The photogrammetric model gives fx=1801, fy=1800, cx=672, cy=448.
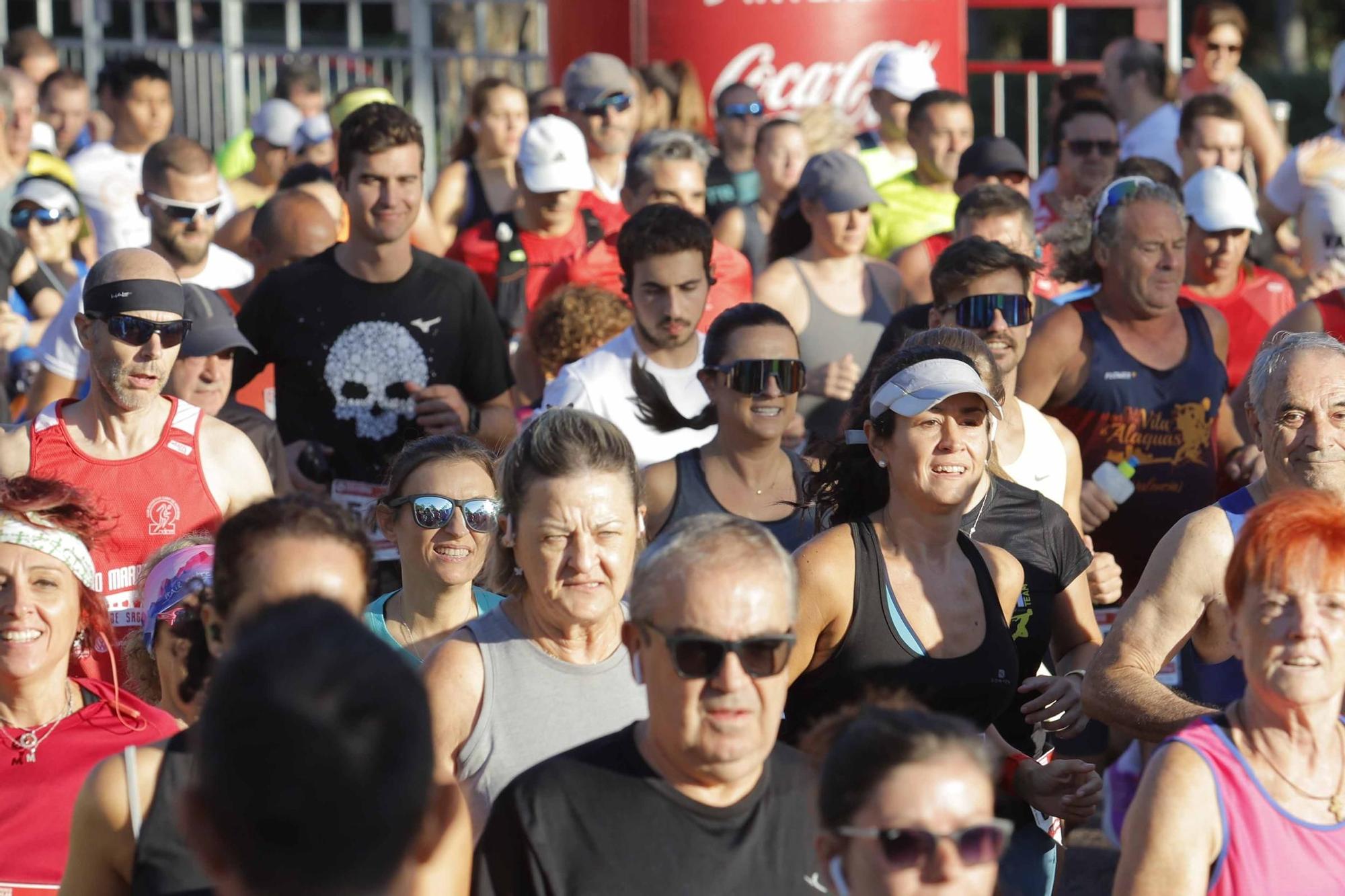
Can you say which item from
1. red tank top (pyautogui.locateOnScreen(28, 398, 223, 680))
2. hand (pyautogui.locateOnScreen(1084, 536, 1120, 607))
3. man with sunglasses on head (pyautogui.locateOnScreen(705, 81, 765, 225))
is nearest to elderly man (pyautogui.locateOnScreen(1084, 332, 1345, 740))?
hand (pyautogui.locateOnScreen(1084, 536, 1120, 607))

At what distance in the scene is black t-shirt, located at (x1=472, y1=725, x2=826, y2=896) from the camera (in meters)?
2.67

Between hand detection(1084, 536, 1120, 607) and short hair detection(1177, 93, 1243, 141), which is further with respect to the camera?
short hair detection(1177, 93, 1243, 141)

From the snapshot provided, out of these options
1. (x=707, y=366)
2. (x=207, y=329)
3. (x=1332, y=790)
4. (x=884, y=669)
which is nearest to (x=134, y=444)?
(x=207, y=329)

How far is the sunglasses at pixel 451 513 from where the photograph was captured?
13.8ft

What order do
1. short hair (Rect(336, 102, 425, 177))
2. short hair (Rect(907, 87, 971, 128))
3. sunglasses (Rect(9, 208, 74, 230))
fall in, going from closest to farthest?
1. short hair (Rect(336, 102, 425, 177))
2. sunglasses (Rect(9, 208, 74, 230))
3. short hair (Rect(907, 87, 971, 128))

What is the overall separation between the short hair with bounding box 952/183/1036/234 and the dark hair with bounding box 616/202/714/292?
3.35 ft

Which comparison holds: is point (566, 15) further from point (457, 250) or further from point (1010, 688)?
point (1010, 688)

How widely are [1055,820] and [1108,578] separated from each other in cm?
85

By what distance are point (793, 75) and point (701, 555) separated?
8.59 metres

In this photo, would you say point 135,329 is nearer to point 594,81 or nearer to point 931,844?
point 931,844

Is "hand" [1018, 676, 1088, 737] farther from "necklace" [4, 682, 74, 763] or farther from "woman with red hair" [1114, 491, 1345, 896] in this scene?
"necklace" [4, 682, 74, 763]

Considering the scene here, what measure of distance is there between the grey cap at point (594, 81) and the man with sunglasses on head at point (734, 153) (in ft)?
2.35

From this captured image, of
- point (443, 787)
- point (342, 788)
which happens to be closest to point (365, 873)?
point (342, 788)

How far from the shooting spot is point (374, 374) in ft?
19.5
